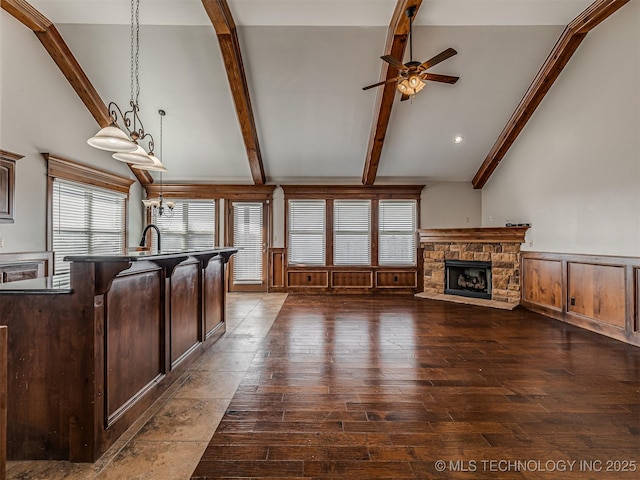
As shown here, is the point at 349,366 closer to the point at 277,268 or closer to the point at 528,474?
the point at 528,474

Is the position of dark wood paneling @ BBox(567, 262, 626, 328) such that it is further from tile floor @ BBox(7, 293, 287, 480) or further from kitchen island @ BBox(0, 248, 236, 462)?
kitchen island @ BBox(0, 248, 236, 462)

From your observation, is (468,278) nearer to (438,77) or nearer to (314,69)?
(438,77)

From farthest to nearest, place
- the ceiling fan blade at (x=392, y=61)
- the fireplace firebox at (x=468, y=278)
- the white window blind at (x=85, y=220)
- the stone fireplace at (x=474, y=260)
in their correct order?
1. the fireplace firebox at (x=468, y=278)
2. the stone fireplace at (x=474, y=260)
3. the white window blind at (x=85, y=220)
4. the ceiling fan blade at (x=392, y=61)

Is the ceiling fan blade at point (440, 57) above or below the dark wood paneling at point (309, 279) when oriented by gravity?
above

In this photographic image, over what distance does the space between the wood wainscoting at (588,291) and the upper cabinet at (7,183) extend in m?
7.66

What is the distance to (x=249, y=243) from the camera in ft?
24.1

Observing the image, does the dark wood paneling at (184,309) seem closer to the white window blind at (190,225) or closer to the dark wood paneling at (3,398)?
the dark wood paneling at (3,398)

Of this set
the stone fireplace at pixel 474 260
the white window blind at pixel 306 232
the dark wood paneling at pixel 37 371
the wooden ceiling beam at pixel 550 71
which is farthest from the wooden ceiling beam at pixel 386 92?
the dark wood paneling at pixel 37 371

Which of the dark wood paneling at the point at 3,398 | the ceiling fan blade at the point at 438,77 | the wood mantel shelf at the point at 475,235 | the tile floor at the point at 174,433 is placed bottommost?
the tile floor at the point at 174,433

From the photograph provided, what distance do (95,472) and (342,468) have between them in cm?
135

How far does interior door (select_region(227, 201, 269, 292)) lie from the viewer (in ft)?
23.9

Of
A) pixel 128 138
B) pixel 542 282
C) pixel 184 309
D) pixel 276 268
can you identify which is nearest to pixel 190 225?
pixel 276 268

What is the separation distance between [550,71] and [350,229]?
4469mm

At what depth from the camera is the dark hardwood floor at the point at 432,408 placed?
1758 millimetres
